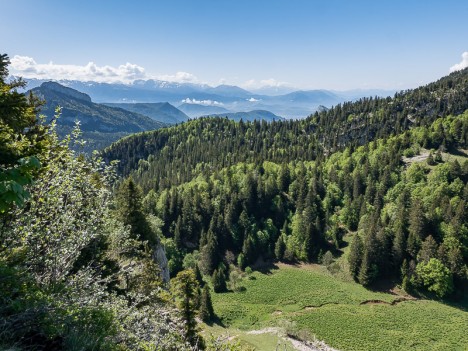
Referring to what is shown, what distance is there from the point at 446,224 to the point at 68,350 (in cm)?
10126

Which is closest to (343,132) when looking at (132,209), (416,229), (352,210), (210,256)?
(352,210)

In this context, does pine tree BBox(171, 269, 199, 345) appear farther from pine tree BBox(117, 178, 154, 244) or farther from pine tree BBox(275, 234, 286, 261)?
pine tree BBox(275, 234, 286, 261)

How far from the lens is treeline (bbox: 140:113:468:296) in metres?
84.0

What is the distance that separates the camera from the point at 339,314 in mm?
68500

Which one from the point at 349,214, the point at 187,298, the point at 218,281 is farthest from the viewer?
the point at 349,214

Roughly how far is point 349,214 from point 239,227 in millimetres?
37901

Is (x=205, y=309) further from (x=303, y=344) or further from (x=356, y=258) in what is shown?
(x=356, y=258)

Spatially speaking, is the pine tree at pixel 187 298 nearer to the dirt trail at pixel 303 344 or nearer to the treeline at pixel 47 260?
the treeline at pixel 47 260

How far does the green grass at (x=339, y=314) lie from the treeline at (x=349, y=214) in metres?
7.36

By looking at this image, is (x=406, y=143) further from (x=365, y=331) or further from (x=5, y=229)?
(x=5, y=229)

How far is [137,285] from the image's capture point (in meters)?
28.8

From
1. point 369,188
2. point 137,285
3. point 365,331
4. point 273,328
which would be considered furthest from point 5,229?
point 369,188

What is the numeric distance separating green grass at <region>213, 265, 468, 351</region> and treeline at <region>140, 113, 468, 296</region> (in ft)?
24.1

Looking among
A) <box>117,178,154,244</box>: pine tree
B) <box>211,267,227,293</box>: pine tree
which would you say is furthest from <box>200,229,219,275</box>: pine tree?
<box>117,178,154,244</box>: pine tree
